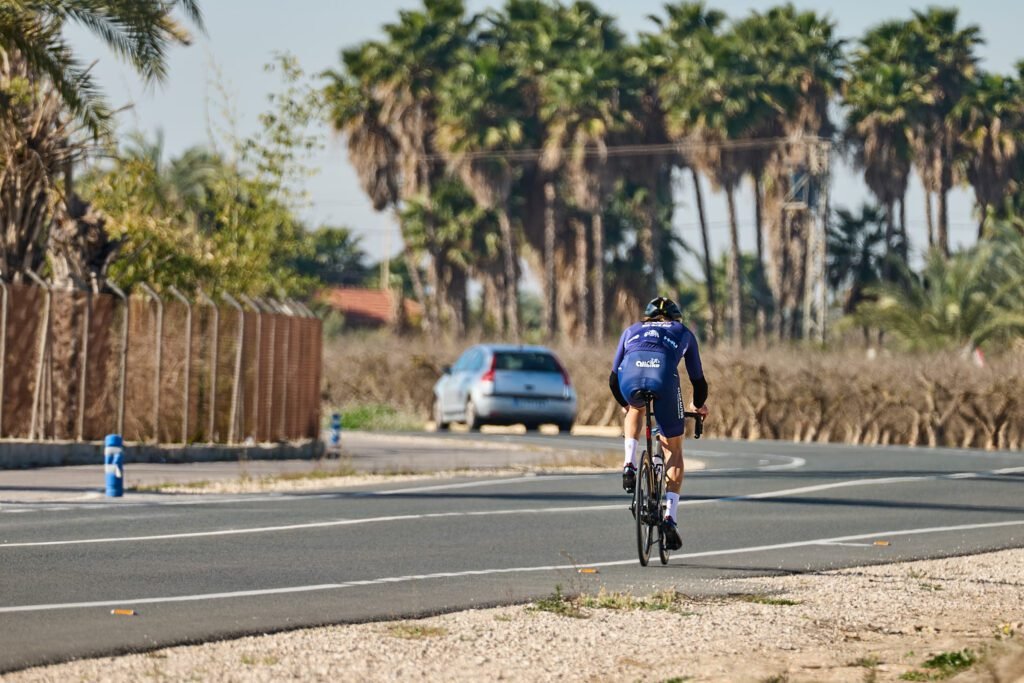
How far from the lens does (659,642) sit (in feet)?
32.0

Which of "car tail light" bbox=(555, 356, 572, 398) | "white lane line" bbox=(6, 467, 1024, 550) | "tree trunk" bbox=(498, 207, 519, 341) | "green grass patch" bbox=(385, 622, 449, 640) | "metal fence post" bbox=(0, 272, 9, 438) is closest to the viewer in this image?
"green grass patch" bbox=(385, 622, 449, 640)

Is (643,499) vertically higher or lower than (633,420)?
lower

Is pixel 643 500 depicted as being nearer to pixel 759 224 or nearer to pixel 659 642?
pixel 659 642

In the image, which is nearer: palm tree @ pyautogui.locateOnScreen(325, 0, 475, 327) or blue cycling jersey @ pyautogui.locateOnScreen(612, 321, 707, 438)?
blue cycling jersey @ pyautogui.locateOnScreen(612, 321, 707, 438)

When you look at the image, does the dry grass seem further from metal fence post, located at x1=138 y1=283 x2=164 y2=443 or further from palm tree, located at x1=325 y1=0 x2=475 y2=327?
palm tree, located at x1=325 y1=0 x2=475 y2=327

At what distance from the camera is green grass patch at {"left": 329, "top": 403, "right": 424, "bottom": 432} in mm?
39778

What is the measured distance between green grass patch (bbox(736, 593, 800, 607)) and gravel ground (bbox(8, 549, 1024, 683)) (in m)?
0.01

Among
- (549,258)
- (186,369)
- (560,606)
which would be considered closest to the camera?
(560,606)

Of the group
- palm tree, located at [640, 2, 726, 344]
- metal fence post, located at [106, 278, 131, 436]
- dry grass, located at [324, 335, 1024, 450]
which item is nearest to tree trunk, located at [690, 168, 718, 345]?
palm tree, located at [640, 2, 726, 344]

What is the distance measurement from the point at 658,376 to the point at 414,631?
343 centimetres

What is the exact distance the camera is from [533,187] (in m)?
71.1

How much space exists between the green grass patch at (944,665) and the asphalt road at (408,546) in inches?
123

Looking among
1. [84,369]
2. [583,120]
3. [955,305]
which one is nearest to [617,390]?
[84,369]

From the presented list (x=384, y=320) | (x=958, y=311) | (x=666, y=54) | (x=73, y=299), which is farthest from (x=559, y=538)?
(x=384, y=320)
